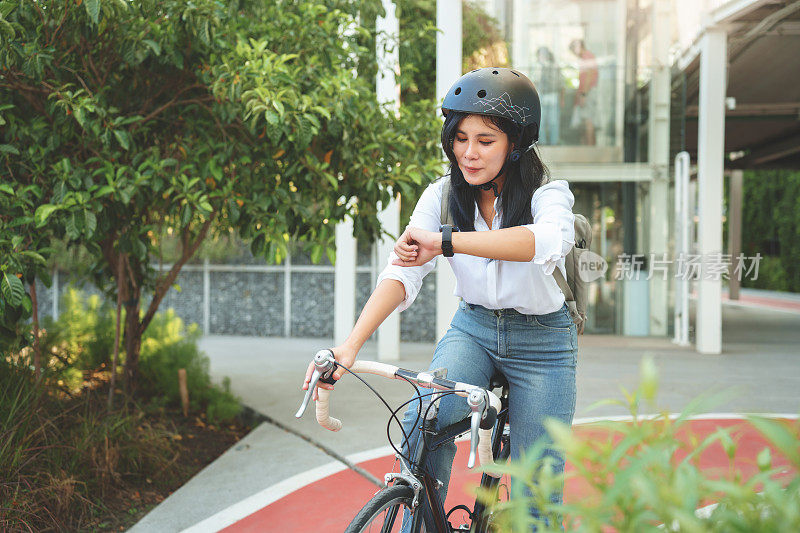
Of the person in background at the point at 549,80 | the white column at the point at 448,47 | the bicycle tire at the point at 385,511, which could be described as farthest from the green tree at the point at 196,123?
the person in background at the point at 549,80

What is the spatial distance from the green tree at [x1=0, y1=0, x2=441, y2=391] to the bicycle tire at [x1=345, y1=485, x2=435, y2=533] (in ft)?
7.71

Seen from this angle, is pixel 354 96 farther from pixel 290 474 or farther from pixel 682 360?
pixel 682 360

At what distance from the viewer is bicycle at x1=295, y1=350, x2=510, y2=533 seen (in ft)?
6.29

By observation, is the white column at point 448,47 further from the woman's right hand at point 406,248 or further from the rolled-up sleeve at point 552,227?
the woman's right hand at point 406,248

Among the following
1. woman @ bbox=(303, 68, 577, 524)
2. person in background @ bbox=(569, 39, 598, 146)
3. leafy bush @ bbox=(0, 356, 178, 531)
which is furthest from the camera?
person in background @ bbox=(569, 39, 598, 146)

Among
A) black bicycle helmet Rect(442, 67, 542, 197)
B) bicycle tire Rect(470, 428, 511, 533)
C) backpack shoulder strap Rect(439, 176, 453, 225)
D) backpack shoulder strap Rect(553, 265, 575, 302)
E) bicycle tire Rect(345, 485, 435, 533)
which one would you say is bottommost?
bicycle tire Rect(470, 428, 511, 533)

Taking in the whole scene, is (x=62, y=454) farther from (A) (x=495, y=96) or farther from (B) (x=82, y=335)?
(A) (x=495, y=96)

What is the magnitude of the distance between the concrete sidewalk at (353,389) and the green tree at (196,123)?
141cm

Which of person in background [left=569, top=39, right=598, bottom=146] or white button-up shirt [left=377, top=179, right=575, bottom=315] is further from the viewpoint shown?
person in background [left=569, top=39, right=598, bottom=146]

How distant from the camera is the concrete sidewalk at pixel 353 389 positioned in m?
4.47

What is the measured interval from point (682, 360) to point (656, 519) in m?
8.95

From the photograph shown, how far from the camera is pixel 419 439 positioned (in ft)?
7.25

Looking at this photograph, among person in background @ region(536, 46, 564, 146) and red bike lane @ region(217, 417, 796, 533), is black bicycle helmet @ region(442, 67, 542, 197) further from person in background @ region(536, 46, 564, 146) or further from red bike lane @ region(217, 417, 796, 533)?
person in background @ region(536, 46, 564, 146)

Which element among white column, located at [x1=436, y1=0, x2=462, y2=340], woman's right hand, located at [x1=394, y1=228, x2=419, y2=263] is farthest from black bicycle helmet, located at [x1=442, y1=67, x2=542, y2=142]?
white column, located at [x1=436, y1=0, x2=462, y2=340]
